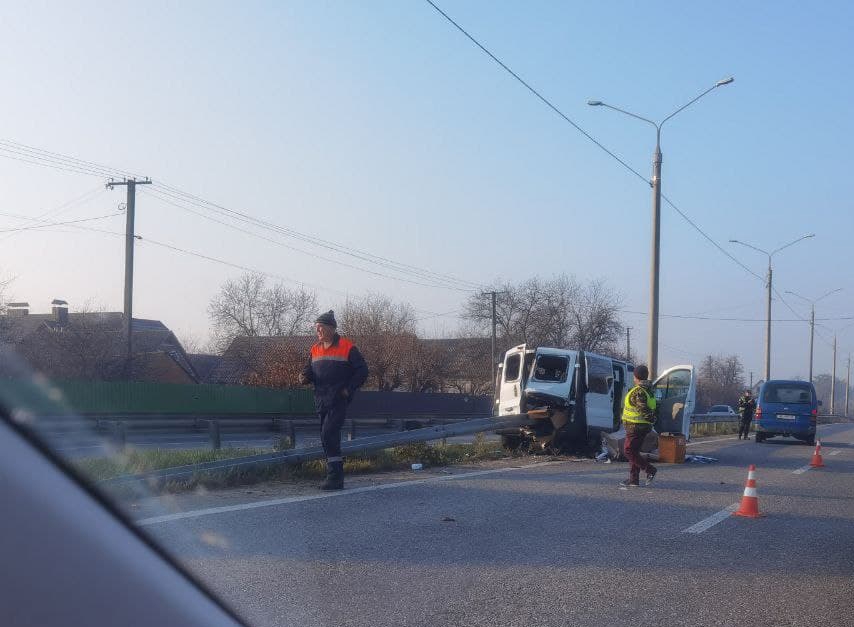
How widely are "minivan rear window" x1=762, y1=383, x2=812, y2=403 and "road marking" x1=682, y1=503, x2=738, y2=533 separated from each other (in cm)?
1750

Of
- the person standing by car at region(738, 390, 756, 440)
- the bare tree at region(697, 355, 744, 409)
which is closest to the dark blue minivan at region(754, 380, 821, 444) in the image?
the person standing by car at region(738, 390, 756, 440)

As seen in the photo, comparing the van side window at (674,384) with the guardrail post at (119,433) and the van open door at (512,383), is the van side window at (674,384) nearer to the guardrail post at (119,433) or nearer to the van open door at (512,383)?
the van open door at (512,383)

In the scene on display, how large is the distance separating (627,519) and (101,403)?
1808cm

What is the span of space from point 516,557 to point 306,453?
4.77 meters

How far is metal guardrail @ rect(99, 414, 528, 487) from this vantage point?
27.8ft

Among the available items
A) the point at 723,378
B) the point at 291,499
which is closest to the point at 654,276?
the point at 291,499

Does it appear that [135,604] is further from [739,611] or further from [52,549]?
[739,611]

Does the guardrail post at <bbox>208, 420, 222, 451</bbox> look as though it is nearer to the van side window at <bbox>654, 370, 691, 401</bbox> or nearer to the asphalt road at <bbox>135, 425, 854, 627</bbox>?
the asphalt road at <bbox>135, 425, 854, 627</bbox>

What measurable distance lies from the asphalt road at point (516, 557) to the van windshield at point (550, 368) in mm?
6348

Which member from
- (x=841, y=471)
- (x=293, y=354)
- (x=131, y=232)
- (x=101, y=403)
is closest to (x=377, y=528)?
(x=841, y=471)

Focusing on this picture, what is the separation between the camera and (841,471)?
49.6 ft

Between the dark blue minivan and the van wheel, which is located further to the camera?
the dark blue minivan

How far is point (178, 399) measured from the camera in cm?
3017

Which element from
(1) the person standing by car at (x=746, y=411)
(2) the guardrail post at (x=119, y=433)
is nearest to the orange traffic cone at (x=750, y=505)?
(2) the guardrail post at (x=119, y=433)
